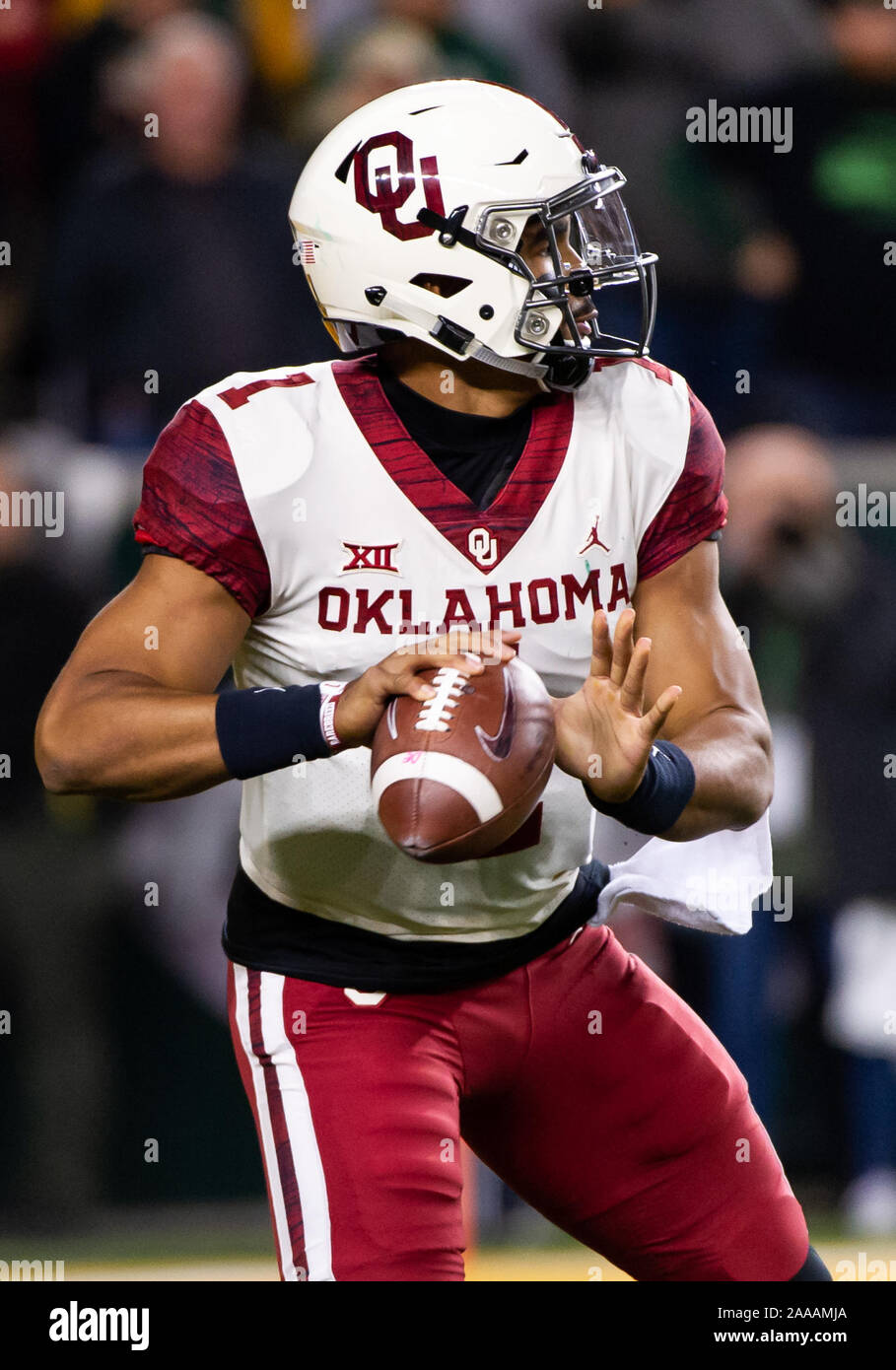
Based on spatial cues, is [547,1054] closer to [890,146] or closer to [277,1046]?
[277,1046]

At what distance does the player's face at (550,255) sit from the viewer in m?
2.33

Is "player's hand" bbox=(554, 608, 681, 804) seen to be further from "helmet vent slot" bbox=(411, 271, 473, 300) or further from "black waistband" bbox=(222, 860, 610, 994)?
"helmet vent slot" bbox=(411, 271, 473, 300)

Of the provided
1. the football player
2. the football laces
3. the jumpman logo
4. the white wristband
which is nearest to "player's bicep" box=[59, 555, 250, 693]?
the football player

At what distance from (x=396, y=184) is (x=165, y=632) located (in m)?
0.63

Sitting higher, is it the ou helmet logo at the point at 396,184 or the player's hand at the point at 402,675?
the ou helmet logo at the point at 396,184

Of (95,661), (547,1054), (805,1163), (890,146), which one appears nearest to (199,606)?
(95,661)

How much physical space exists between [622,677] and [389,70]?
103 inches

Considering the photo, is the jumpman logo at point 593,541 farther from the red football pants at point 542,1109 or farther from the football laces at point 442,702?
the red football pants at point 542,1109

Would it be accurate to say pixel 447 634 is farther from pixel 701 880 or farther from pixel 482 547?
pixel 701 880

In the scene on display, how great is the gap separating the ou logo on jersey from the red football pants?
51 cm

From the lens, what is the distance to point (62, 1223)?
12.6 feet

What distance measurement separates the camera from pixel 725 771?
224 cm
